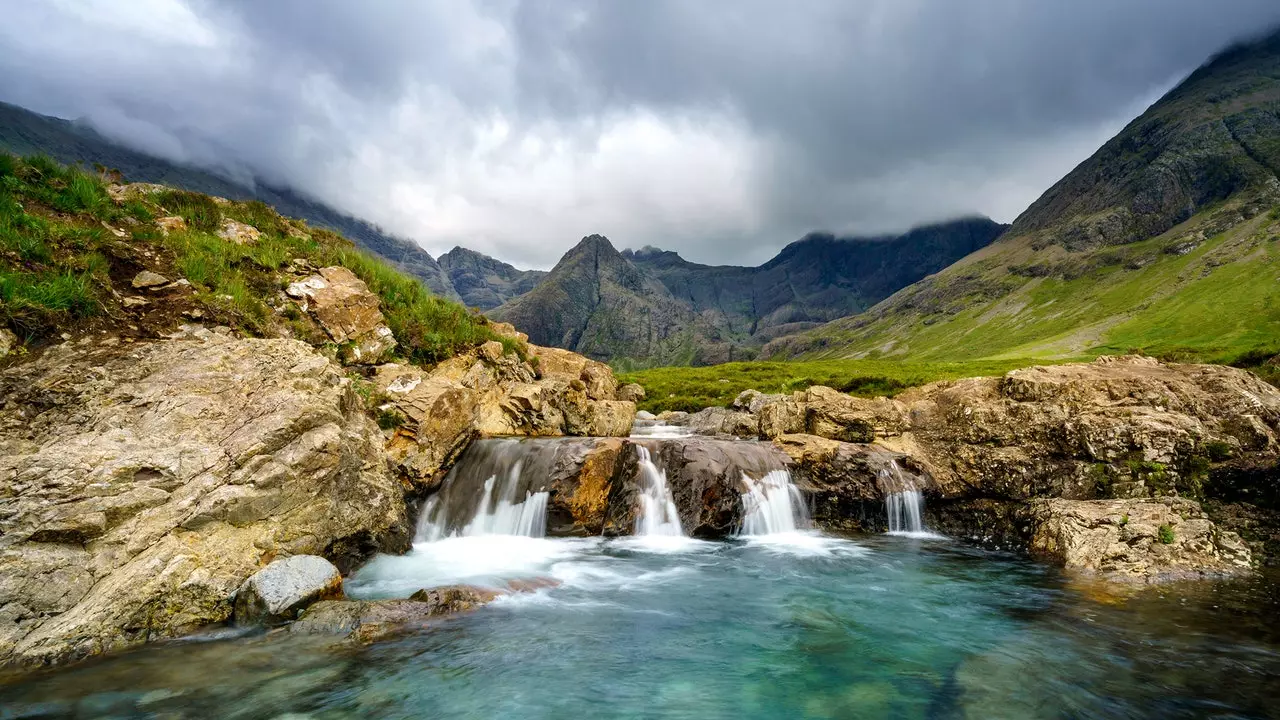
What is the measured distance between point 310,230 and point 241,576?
21.2m

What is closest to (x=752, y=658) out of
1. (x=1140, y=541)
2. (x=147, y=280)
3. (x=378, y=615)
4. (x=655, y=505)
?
(x=378, y=615)

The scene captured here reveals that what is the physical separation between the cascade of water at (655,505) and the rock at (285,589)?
11.2 metres

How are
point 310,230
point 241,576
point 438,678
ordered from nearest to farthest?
point 438,678
point 241,576
point 310,230

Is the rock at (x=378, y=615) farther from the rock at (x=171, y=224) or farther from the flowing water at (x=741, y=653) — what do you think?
the rock at (x=171, y=224)

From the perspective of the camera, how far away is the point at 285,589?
1067cm

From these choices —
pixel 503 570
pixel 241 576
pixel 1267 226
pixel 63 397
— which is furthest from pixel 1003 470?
pixel 1267 226

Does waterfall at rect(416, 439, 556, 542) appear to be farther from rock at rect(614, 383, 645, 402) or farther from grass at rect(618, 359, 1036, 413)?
grass at rect(618, 359, 1036, 413)

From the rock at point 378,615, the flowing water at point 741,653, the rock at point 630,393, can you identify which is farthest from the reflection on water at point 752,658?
the rock at point 630,393

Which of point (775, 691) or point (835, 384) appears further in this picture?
point (835, 384)

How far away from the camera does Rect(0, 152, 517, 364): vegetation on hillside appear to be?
12516 mm

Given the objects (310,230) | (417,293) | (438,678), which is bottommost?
(438,678)

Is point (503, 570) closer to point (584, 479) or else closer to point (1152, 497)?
point (584, 479)

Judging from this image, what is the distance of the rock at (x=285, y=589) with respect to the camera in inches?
403

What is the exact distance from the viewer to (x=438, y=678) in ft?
29.9
